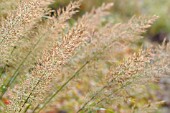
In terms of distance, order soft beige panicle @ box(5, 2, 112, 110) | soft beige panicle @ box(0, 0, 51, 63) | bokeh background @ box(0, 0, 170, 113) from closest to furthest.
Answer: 1. soft beige panicle @ box(5, 2, 112, 110)
2. soft beige panicle @ box(0, 0, 51, 63)
3. bokeh background @ box(0, 0, 170, 113)

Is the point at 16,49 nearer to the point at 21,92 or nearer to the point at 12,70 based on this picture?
the point at 12,70

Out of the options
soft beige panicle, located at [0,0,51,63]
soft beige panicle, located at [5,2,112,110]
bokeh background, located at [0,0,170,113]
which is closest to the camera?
soft beige panicle, located at [5,2,112,110]

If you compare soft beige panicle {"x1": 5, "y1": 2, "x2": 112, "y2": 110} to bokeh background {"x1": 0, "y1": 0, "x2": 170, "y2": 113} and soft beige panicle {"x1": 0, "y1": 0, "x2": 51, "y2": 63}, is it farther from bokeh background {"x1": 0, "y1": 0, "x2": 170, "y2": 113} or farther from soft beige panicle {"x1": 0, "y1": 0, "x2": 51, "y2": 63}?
bokeh background {"x1": 0, "y1": 0, "x2": 170, "y2": 113}

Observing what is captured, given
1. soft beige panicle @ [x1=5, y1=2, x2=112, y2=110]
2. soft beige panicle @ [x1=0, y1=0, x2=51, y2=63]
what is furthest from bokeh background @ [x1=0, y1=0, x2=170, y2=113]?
soft beige panicle @ [x1=5, y1=2, x2=112, y2=110]

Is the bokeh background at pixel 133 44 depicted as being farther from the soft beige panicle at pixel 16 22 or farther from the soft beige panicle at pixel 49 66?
the soft beige panicle at pixel 49 66

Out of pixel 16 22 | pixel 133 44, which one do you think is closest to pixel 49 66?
pixel 16 22

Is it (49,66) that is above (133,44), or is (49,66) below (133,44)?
above

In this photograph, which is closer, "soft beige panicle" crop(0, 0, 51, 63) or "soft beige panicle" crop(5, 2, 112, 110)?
"soft beige panicle" crop(5, 2, 112, 110)

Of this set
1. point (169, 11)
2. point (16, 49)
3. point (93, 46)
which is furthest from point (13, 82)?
point (169, 11)

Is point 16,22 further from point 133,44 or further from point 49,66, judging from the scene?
point 133,44

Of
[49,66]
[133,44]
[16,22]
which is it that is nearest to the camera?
[49,66]

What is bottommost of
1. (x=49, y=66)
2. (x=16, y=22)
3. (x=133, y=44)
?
(x=133, y=44)

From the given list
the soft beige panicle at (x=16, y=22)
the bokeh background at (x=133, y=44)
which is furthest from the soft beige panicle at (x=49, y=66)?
the bokeh background at (x=133, y=44)
